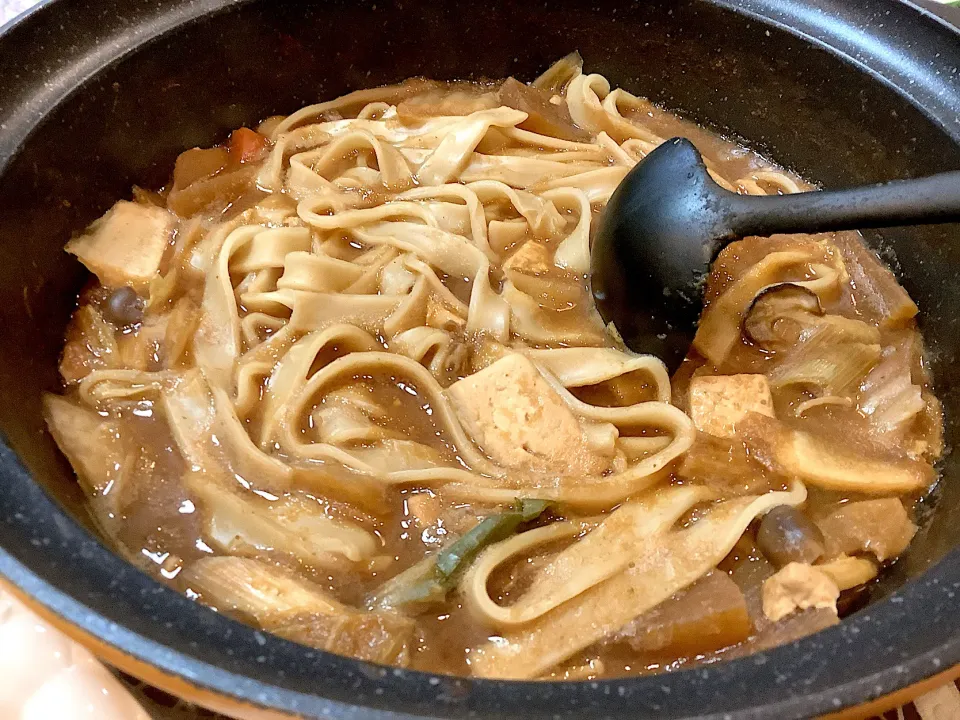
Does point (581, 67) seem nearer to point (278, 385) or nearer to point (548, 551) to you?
point (278, 385)

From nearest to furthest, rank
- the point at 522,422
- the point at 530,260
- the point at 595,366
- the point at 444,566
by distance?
the point at 444,566 < the point at 522,422 < the point at 595,366 < the point at 530,260

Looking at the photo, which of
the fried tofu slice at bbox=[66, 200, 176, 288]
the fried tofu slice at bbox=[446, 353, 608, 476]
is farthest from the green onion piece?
the fried tofu slice at bbox=[66, 200, 176, 288]

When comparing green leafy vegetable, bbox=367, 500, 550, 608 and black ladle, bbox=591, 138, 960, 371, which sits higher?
black ladle, bbox=591, 138, 960, 371

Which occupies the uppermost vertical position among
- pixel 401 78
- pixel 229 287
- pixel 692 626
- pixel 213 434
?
pixel 401 78

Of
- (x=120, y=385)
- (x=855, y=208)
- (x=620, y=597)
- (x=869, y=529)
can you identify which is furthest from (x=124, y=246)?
(x=869, y=529)

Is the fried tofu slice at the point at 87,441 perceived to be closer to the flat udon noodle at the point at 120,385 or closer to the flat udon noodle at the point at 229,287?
the flat udon noodle at the point at 120,385

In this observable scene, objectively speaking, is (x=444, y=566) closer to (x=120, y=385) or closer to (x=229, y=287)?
(x=120, y=385)

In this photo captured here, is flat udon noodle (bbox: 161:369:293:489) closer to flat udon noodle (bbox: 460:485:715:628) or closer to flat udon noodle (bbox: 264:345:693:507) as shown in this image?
flat udon noodle (bbox: 264:345:693:507)
